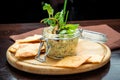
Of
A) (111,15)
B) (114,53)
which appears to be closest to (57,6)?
(111,15)

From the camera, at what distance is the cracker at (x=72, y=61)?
0.84 meters

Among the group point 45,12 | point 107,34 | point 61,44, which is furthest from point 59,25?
Answer: point 45,12

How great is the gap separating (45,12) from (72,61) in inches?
64.1

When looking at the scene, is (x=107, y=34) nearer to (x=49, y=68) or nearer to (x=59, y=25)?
(x=59, y=25)

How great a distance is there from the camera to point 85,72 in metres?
0.85

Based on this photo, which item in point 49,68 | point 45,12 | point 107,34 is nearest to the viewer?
point 49,68

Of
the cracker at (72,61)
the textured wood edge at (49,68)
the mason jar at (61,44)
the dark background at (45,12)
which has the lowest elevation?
the dark background at (45,12)

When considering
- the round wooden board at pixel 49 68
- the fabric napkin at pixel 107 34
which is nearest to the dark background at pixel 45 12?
the fabric napkin at pixel 107 34

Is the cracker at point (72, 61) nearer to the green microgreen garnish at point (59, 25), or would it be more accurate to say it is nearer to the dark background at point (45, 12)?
the green microgreen garnish at point (59, 25)

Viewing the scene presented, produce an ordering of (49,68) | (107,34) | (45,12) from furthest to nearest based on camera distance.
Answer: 1. (45,12)
2. (107,34)
3. (49,68)

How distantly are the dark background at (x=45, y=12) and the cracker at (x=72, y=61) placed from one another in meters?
1.44

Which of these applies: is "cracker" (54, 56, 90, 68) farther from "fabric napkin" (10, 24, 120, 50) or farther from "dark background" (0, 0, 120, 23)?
"dark background" (0, 0, 120, 23)

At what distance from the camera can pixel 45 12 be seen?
244 centimetres

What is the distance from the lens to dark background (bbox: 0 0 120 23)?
92.7 inches
